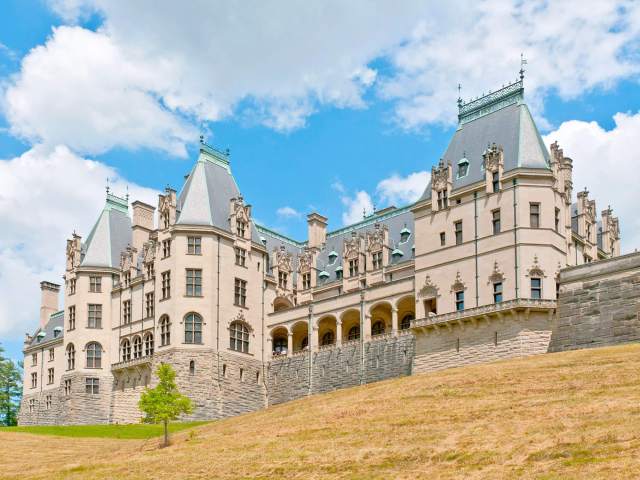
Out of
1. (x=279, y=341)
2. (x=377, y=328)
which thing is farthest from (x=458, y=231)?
(x=279, y=341)

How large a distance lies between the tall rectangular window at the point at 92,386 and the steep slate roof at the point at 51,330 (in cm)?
1209

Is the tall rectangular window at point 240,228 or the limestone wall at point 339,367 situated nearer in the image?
the limestone wall at point 339,367

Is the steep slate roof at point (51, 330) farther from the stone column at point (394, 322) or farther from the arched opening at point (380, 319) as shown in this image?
the stone column at point (394, 322)

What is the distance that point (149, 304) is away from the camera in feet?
245

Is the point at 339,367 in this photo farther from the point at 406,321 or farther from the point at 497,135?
the point at 497,135

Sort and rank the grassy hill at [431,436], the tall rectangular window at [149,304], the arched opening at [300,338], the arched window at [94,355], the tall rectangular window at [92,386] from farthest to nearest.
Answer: the arched window at [94,355] < the tall rectangular window at [92,386] < the arched opening at [300,338] < the tall rectangular window at [149,304] < the grassy hill at [431,436]

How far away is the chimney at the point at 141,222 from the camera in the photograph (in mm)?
81250

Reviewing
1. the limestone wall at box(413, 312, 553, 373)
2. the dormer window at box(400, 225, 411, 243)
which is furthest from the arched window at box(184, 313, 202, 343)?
the limestone wall at box(413, 312, 553, 373)

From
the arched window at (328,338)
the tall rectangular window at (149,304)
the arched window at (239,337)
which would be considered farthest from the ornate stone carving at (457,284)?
the tall rectangular window at (149,304)

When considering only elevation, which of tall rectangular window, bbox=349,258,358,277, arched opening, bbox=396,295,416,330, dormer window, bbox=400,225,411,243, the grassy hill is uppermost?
dormer window, bbox=400,225,411,243

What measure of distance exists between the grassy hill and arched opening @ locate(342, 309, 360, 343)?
1861cm

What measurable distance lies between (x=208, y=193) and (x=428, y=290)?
69.2ft

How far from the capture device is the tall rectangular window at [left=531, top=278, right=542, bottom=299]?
57.4 metres

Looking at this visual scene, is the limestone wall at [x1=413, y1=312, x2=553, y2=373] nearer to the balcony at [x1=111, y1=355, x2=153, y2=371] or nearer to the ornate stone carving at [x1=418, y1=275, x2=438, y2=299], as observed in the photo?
the ornate stone carving at [x1=418, y1=275, x2=438, y2=299]
